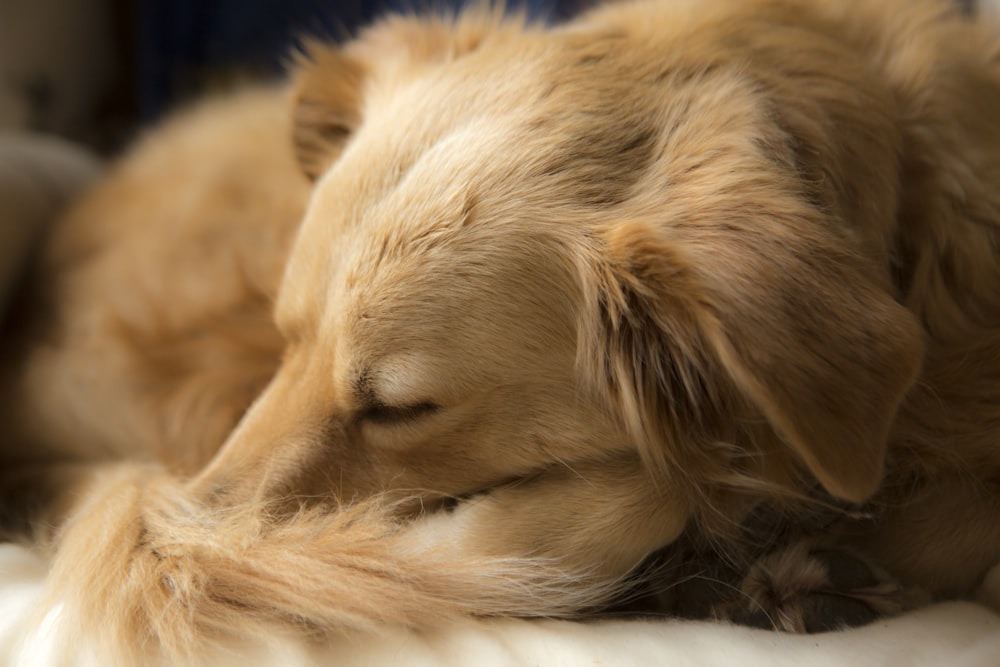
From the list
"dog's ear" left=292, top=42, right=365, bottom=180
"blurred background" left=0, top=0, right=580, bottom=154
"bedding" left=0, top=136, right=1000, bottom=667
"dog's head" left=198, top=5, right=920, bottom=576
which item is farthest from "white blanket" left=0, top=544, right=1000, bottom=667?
"blurred background" left=0, top=0, right=580, bottom=154

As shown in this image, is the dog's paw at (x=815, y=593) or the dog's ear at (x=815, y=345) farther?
the dog's paw at (x=815, y=593)

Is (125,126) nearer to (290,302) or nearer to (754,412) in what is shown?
(290,302)

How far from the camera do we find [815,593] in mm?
911

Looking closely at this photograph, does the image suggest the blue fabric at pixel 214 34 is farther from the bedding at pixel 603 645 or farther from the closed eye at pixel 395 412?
the bedding at pixel 603 645

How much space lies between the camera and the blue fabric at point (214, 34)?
2281 millimetres

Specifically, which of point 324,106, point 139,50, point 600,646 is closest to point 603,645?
point 600,646

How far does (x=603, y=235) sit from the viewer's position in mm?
901

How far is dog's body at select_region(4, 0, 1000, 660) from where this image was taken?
0.87 m

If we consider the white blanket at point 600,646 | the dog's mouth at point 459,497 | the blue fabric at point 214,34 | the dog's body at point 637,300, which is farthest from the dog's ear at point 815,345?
the blue fabric at point 214,34

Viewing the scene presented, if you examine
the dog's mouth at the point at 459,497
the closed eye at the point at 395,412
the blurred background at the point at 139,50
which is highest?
the closed eye at the point at 395,412

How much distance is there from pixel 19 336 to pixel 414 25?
0.88 metres

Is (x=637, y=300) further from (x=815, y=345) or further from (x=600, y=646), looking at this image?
(x=600, y=646)

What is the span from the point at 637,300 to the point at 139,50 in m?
2.09

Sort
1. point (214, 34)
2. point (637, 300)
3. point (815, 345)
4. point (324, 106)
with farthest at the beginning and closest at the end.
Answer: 1. point (214, 34)
2. point (324, 106)
3. point (637, 300)
4. point (815, 345)
